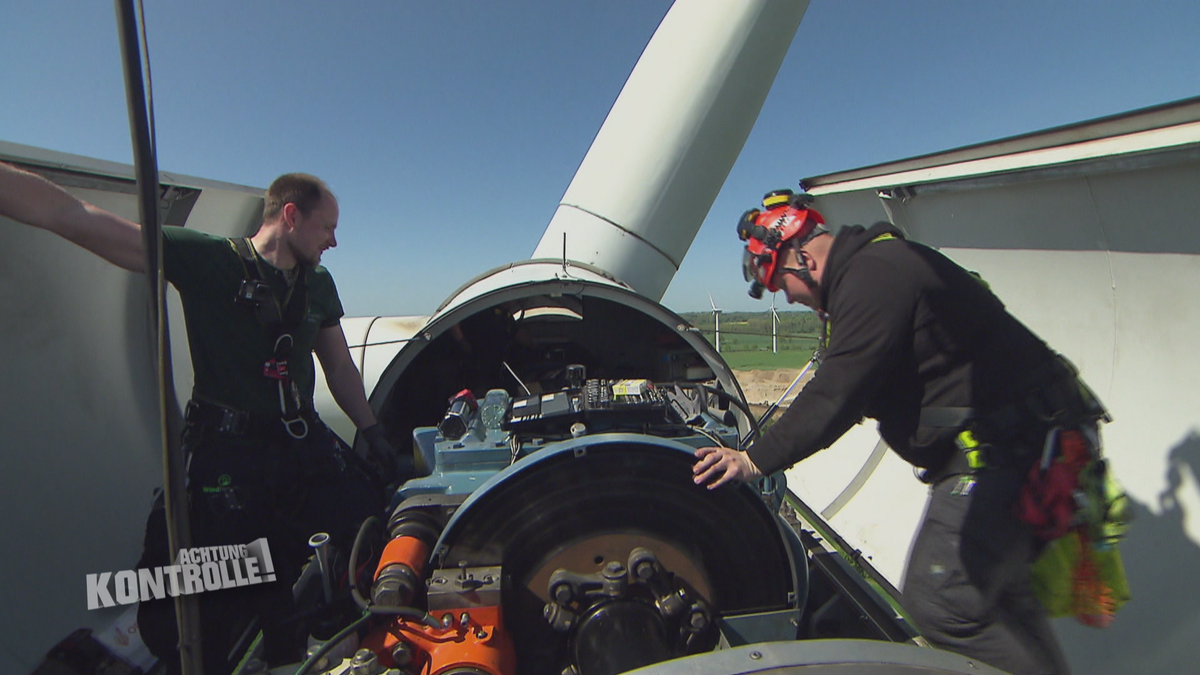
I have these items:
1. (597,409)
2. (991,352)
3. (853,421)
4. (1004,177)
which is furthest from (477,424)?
(1004,177)

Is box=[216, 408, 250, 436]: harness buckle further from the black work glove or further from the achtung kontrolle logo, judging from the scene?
the black work glove

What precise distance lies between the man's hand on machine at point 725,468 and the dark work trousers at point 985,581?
2.33 feet

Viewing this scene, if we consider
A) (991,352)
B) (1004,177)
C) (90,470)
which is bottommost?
(90,470)

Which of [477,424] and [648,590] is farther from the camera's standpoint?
[477,424]

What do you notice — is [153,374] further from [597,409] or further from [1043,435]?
[1043,435]

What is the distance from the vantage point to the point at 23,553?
211cm

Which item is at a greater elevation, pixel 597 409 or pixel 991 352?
pixel 991 352

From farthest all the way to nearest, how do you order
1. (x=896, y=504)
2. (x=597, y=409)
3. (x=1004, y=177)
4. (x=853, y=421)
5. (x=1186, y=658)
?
(x=896, y=504), (x=1004, y=177), (x=597, y=409), (x=1186, y=658), (x=853, y=421)

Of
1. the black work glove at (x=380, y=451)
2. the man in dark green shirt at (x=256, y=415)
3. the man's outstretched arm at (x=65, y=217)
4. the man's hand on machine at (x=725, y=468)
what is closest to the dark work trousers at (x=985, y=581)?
the man's hand on machine at (x=725, y=468)

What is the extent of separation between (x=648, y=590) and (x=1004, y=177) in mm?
2711

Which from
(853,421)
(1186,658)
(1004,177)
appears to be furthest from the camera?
(1004,177)

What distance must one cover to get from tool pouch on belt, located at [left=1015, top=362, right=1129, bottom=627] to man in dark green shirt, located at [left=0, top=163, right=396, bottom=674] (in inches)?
103

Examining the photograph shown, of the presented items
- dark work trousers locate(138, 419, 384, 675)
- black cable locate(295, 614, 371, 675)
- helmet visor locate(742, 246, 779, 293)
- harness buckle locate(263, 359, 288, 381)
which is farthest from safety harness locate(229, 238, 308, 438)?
helmet visor locate(742, 246, 779, 293)

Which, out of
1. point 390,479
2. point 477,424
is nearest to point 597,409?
point 477,424
